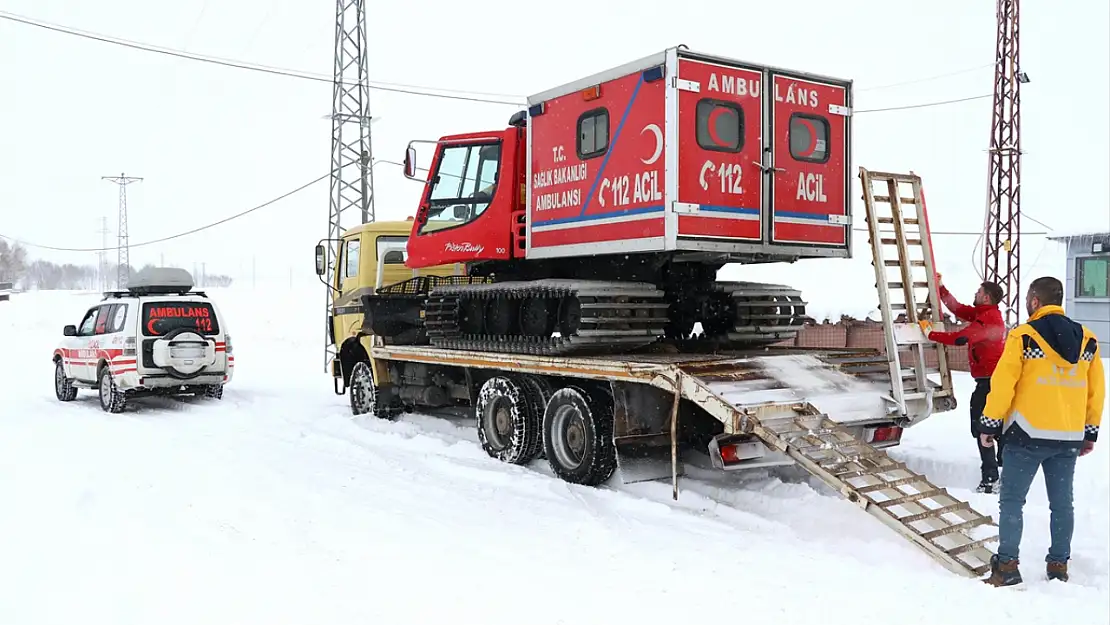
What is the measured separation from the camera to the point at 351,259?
1305 centimetres

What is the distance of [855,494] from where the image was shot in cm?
580

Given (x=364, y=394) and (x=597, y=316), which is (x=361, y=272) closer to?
(x=364, y=394)

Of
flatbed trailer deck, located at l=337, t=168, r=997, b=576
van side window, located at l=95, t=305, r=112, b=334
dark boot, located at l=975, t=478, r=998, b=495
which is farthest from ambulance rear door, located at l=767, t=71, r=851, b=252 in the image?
van side window, located at l=95, t=305, r=112, b=334

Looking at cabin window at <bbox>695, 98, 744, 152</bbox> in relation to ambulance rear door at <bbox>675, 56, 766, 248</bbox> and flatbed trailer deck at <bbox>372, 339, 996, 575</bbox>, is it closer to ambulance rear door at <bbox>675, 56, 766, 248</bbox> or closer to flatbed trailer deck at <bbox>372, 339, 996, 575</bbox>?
ambulance rear door at <bbox>675, 56, 766, 248</bbox>

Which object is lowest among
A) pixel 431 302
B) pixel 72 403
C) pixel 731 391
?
pixel 72 403

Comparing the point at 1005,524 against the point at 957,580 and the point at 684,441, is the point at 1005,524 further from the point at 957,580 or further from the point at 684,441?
the point at 684,441

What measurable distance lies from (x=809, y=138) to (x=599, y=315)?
2.59m

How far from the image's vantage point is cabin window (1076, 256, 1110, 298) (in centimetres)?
2255

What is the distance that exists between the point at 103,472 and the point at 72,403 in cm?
760

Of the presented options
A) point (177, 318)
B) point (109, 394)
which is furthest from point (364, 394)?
point (109, 394)

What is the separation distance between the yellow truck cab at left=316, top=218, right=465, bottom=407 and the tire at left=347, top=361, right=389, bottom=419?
7cm

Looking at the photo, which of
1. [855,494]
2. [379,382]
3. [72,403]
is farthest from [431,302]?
[72,403]

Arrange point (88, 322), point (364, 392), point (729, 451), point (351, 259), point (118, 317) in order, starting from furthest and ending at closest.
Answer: point (88, 322) → point (118, 317) → point (351, 259) → point (364, 392) → point (729, 451)

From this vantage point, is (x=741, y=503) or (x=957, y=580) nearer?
(x=957, y=580)
